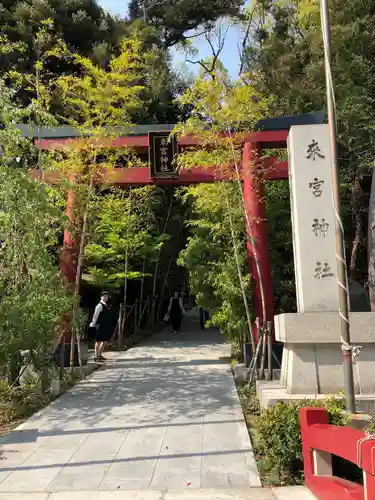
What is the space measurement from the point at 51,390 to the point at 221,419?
2.84 m

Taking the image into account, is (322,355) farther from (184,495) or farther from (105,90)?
(105,90)

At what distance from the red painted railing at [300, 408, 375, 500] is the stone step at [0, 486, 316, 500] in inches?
6.8

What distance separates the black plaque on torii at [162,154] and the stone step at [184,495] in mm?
6459

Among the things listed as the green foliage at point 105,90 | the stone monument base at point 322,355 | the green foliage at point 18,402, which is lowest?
the green foliage at point 18,402

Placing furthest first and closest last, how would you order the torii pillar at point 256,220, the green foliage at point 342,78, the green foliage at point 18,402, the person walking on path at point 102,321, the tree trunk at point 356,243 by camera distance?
the tree trunk at point 356,243, the green foliage at point 342,78, the person walking on path at point 102,321, the torii pillar at point 256,220, the green foliage at point 18,402

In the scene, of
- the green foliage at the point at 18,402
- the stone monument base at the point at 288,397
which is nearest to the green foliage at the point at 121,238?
the green foliage at the point at 18,402

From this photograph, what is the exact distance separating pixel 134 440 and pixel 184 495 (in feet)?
4.77

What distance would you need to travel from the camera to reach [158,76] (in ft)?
60.5

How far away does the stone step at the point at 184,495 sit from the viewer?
350 cm

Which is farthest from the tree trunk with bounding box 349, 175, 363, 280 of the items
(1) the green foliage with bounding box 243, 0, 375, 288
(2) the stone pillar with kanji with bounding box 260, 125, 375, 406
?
(2) the stone pillar with kanji with bounding box 260, 125, 375, 406

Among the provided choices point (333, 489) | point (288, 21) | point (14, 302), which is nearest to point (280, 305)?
point (14, 302)

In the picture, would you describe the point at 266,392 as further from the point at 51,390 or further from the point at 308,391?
the point at 51,390

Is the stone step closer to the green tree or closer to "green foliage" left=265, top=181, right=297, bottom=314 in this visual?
the green tree

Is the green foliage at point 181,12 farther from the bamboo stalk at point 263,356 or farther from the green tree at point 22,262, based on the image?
the bamboo stalk at point 263,356
